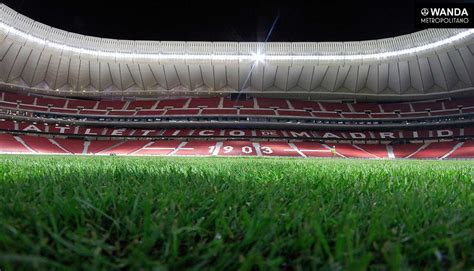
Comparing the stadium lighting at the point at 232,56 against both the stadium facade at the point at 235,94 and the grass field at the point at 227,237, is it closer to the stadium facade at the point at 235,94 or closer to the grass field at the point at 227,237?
the stadium facade at the point at 235,94

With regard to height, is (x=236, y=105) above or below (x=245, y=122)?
above

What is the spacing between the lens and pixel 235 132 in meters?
34.0

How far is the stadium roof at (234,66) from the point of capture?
30.5 metres

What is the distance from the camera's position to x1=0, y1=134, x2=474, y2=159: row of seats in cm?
2567

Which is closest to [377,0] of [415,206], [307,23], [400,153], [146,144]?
[307,23]

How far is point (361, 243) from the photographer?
708 mm

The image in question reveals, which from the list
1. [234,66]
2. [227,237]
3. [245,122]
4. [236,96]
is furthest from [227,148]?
[227,237]

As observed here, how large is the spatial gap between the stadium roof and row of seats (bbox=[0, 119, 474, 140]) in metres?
5.17

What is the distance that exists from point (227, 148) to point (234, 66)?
12870mm

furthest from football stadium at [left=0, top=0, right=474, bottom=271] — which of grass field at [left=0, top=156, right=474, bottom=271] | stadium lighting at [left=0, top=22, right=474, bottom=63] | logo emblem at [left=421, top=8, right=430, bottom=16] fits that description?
grass field at [left=0, top=156, right=474, bottom=271]

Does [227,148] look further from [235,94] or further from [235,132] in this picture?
[235,94]

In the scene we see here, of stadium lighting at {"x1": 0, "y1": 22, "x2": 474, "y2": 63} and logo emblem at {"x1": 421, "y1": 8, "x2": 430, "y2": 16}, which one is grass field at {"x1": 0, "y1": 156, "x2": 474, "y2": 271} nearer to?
logo emblem at {"x1": 421, "y1": 8, "x2": 430, "y2": 16}

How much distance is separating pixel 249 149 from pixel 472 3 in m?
20.2

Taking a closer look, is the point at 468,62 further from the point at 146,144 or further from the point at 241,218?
the point at 241,218
